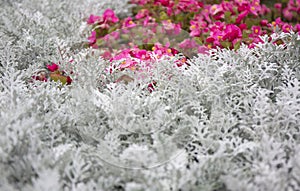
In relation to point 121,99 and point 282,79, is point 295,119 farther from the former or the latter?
point 121,99

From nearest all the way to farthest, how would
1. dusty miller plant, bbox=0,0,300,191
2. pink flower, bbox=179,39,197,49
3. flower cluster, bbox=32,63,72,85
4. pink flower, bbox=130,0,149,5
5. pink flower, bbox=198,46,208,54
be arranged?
1. dusty miller plant, bbox=0,0,300,191
2. flower cluster, bbox=32,63,72,85
3. pink flower, bbox=198,46,208,54
4. pink flower, bbox=179,39,197,49
5. pink flower, bbox=130,0,149,5

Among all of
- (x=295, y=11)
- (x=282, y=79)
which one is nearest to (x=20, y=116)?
(x=282, y=79)

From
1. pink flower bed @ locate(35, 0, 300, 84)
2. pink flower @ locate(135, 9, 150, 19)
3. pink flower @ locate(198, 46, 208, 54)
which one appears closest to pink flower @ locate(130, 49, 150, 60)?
pink flower bed @ locate(35, 0, 300, 84)

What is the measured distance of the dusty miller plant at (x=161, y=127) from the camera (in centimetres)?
115

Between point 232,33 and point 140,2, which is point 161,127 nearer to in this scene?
point 232,33

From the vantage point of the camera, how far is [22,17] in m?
2.25

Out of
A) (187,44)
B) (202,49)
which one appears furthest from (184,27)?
(202,49)

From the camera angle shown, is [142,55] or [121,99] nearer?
[121,99]

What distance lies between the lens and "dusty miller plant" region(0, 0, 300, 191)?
1153mm

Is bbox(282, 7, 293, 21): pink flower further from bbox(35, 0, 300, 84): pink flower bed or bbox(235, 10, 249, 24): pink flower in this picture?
bbox(235, 10, 249, 24): pink flower

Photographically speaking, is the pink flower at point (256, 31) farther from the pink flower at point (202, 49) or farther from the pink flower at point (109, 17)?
the pink flower at point (109, 17)

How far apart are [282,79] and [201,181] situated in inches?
26.2

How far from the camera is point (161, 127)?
139 cm

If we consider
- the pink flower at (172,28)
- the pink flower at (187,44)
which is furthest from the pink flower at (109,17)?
the pink flower at (187,44)
